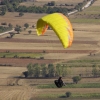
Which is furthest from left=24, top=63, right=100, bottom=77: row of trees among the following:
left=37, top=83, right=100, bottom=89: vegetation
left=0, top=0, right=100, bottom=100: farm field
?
left=37, top=83, right=100, bottom=89: vegetation

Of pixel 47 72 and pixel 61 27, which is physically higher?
pixel 61 27

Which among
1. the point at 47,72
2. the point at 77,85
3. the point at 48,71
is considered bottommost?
the point at 77,85

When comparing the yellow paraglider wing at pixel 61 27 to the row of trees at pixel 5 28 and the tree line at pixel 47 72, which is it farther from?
the row of trees at pixel 5 28

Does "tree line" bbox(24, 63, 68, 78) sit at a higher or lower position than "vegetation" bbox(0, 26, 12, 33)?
lower

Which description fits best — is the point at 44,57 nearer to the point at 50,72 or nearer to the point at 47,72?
the point at 47,72

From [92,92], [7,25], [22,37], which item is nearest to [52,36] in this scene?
[22,37]

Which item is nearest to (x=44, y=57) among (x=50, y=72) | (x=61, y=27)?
(x=50, y=72)

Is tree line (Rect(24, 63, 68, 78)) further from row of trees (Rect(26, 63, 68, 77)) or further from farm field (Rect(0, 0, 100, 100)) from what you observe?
farm field (Rect(0, 0, 100, 100))

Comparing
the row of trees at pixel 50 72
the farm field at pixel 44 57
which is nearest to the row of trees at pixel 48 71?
the row of trees at pixel 50 72

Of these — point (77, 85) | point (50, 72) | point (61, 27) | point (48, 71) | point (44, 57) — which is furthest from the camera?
point (44, 57)
